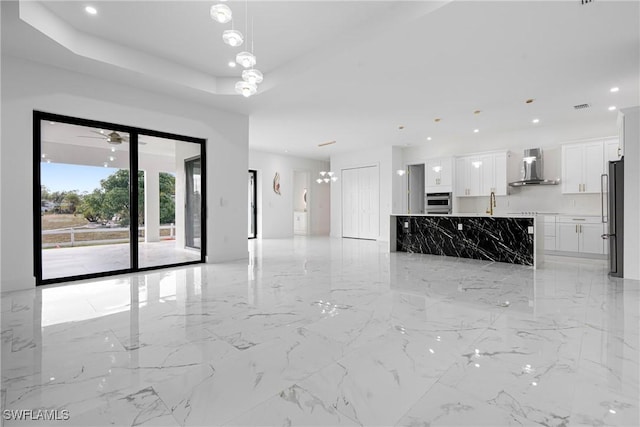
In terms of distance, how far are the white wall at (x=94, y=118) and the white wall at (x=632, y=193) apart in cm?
611

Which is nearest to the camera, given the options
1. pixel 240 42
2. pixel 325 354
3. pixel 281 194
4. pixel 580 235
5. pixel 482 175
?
pixel 325 354

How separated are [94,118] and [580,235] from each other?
8978 millimetres

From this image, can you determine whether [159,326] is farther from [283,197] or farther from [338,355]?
[283,197]

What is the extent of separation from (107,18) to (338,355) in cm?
427

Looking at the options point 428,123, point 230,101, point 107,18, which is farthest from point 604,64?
point 107,18

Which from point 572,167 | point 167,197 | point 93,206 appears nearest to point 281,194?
point 167,197

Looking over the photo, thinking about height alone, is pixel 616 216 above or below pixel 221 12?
below

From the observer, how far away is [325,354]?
2258 mm

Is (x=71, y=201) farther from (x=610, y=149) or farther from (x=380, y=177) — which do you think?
(x=610, y=149)

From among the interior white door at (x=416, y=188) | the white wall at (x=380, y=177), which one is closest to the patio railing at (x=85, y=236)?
the white wall at (x=380, y=177)

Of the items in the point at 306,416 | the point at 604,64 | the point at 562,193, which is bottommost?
the point at 306,416

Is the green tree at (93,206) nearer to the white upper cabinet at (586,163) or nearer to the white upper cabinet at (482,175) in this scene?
the white upper cabinet at (482,175)

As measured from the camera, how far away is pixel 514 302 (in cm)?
347

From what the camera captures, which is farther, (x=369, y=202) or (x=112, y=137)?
(x=369, y=202)
